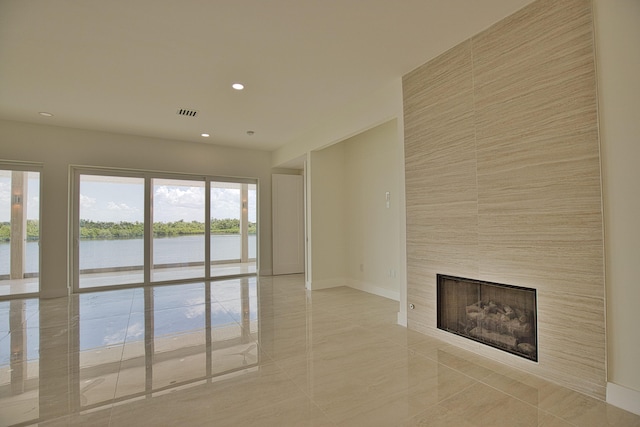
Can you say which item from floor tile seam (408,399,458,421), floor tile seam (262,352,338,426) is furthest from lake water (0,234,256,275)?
floor tile seam (408,399,458,421)

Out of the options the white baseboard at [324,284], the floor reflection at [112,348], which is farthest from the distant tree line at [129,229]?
the white baseboard at [324,284]

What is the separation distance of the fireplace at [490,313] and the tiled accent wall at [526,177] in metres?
0.09

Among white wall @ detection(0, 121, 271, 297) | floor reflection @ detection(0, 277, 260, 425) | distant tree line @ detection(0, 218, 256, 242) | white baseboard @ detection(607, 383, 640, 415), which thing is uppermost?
white wall @ detection(0, 121, 271, 297)

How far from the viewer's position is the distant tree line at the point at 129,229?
5.29 metres

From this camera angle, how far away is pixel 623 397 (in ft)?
6.38

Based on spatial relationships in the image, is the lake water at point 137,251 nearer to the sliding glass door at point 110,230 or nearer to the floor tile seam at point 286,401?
the sliding glass door at point 110,230

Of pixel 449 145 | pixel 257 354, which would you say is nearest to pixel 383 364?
pixel 257 354

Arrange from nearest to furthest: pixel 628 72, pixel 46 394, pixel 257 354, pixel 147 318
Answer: pixel 628 72 < pixel 46 394 < pixel 257 354 < pixel 147 318

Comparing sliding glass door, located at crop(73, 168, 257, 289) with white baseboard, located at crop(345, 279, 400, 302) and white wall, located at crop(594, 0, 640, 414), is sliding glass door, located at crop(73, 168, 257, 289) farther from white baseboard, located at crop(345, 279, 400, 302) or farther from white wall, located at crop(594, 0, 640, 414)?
white wall, located at crop(594, 0, 640, 414)

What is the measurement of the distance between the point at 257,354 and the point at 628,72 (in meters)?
3.54

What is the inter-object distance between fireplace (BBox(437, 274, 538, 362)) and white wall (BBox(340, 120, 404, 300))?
1.71 m

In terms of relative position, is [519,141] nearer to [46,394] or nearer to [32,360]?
Result: [46,394]

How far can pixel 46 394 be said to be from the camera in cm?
223

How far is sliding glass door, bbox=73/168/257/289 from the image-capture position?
227 inches
